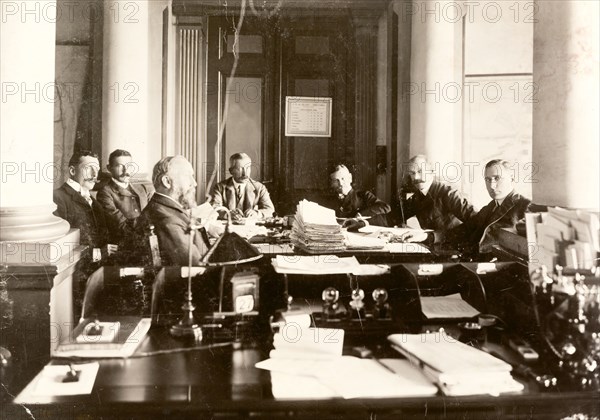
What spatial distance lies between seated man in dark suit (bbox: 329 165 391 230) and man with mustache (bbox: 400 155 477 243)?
191 millimetres

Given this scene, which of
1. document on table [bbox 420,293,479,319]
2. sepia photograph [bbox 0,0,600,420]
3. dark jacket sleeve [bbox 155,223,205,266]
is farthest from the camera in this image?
dark jacket sleeve [bbox 155,223,205,266]

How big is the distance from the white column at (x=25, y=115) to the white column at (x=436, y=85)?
2.57 meters

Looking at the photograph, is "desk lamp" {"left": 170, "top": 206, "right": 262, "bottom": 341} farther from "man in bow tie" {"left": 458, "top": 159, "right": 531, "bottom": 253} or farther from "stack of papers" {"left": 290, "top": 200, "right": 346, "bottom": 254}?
"man in bow tie" {"left": 458, "top": 159, "right": 531, "bottom": 253}

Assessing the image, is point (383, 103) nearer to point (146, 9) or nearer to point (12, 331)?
point (146, 9)

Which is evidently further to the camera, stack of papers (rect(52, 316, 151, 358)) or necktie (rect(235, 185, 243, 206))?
necktie (rect(235, 185, 243, 206))

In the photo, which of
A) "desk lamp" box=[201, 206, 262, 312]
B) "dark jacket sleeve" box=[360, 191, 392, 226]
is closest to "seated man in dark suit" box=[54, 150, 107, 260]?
"desk lamp" box=[201, 206, 262, 312]

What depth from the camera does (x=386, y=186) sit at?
413 cm

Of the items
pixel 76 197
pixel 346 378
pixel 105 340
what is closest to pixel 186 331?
pixel 105 340

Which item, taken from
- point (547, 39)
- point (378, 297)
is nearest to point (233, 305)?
point (378, 297)

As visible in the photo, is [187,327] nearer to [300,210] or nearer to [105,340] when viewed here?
[105,340]

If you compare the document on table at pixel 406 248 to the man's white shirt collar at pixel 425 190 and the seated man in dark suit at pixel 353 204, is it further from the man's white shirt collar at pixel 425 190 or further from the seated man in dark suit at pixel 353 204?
the man's white shirt collar at pixel 425 190

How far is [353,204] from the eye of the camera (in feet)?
13.1

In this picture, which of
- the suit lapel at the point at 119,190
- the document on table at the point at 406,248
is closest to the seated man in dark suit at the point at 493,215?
the document on table at the point at 406,248

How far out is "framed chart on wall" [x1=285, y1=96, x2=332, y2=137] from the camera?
154 inches
